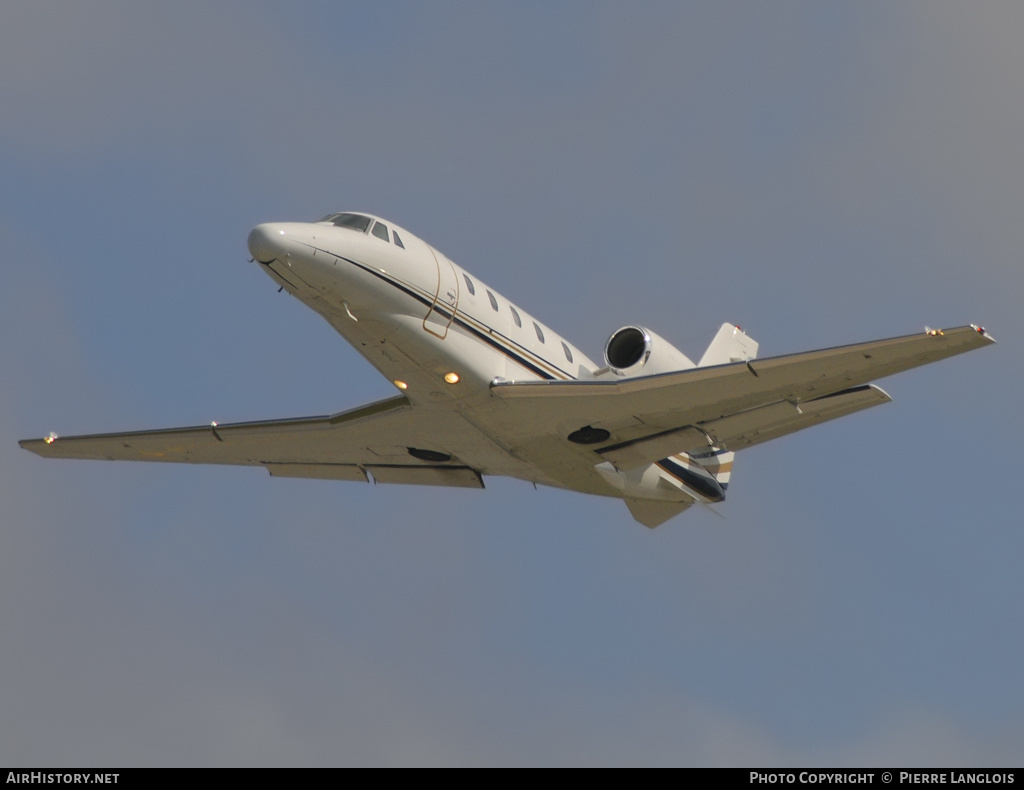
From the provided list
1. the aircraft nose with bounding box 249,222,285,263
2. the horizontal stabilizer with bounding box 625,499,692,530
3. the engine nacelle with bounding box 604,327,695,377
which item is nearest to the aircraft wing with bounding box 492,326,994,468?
the engine nacelle with bounding box 604,327,695,377

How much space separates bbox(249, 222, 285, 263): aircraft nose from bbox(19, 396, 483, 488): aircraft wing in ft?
11.6

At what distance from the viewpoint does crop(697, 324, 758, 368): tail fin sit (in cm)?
2430

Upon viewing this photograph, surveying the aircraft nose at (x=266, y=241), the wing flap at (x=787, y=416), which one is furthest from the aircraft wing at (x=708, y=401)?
the aircraft nose at (x=266, y=241)

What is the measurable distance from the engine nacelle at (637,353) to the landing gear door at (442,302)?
2.99 meters

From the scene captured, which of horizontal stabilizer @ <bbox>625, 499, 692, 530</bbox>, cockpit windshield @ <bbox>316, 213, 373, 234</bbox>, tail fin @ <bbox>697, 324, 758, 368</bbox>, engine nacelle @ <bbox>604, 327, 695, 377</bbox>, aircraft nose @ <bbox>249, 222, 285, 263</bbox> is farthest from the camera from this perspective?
tail fin @ <bbox>697, 324, 758, 368</bbox>

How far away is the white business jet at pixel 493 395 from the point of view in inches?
714

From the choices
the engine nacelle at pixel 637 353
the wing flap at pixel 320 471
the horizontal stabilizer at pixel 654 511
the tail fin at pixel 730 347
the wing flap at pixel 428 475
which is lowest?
the horizontal stabilizer at pixel 654 511

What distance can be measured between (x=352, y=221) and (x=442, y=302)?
5.06ft

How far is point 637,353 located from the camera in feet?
68.7

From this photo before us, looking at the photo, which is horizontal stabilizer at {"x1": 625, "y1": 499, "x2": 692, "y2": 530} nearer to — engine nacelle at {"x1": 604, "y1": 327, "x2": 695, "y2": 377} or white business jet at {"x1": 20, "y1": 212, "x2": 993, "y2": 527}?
white business jet at {"x1": 20, "y1": 212, "x2": 993, "y2": 527}

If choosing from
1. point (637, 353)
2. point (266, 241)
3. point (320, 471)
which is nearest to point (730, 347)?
point (637, 353)

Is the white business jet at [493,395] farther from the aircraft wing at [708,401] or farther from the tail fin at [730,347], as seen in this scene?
the tail fin at [730,347]
